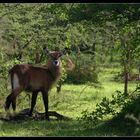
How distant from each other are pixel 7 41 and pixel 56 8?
14.0 feet

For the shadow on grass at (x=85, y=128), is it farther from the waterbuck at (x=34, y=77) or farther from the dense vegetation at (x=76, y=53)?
the waterbuck at (x=34, y=77)

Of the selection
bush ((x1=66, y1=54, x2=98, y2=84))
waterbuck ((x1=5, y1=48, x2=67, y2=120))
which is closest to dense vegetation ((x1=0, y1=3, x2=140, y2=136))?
bush ((x1=66, y1=54, x2=98, y2=84))

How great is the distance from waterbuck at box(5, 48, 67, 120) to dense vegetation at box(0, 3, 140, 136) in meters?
0.78

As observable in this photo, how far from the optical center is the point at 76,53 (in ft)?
65.8

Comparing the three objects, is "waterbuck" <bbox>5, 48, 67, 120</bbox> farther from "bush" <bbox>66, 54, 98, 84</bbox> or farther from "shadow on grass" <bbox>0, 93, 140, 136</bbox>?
"bush" <bbox>66, 54, 98, 84</bbox>

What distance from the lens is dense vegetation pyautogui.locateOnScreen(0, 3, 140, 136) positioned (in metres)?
8.80

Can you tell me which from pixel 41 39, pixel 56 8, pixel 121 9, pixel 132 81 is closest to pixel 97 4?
pixel 121 9

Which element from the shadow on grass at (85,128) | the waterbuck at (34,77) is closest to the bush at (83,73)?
the waterbuck at (34,77)

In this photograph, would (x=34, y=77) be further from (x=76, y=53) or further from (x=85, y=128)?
(x=76, y=53)

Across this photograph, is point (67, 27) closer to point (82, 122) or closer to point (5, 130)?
point (82, 122)

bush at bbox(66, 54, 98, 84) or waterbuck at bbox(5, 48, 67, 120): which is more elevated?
waterbuck at bbox(5, 48, 67, 120)

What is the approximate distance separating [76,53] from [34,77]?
392 inches

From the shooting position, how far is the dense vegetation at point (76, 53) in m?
8.80

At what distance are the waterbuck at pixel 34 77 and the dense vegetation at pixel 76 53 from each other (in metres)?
0.78
